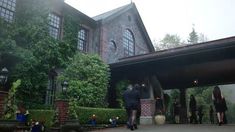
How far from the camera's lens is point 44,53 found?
16188mm

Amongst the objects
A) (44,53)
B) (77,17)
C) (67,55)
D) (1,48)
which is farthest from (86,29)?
(1,48)

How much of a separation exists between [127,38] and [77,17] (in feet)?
20.1

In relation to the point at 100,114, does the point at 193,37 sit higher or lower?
higher

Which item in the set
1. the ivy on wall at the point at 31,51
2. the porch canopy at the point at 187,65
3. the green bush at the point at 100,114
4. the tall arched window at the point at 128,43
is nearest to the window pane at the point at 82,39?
the ivy on wall at the point at 31,51

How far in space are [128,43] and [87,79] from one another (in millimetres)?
9669

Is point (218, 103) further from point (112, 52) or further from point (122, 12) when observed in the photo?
point (122, 12)

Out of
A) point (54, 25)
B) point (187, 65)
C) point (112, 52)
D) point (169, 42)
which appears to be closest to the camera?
point (187, 65)

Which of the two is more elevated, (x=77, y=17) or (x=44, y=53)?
(x=77, y=17)

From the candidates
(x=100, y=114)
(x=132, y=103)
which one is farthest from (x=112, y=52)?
(x=132, y=103)

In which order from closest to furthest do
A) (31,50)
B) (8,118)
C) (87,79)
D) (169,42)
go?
1. (8,118)
2. (31,50)
3. (87,79)
4. (169,42)

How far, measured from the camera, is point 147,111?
16.5 metres

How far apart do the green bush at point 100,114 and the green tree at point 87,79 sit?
2.70 feet

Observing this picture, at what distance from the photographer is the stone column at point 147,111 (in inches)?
642

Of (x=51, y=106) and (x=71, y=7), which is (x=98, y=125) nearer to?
(x=51, y=106)
